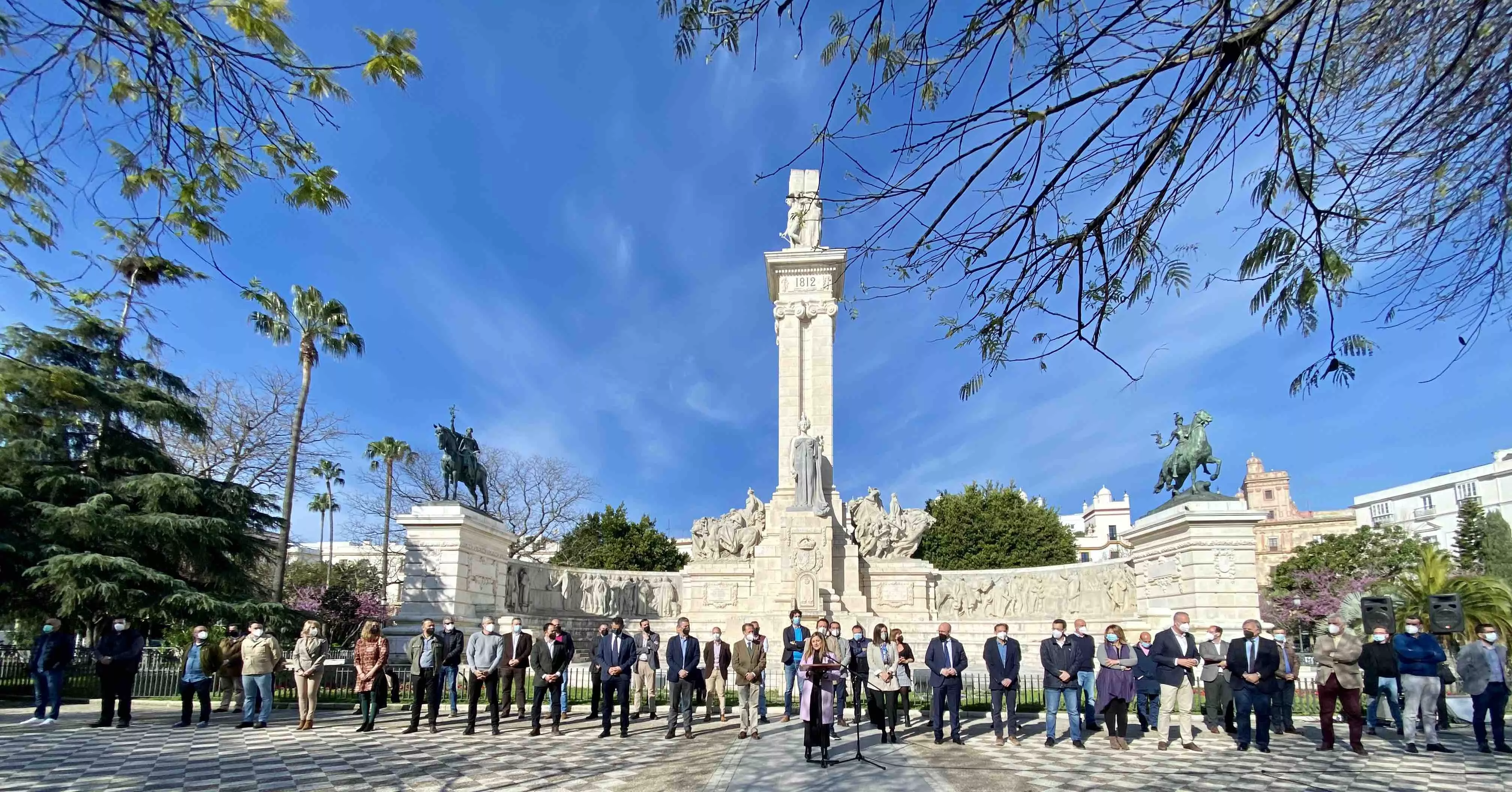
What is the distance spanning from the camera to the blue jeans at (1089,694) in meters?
9.39

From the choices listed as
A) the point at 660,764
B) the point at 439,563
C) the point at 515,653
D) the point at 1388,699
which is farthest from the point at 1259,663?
the point at 439,563

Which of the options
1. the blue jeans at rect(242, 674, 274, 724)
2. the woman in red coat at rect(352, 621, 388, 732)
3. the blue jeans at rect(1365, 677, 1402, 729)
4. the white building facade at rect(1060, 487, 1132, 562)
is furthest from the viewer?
the white building facade at rect(1060, 487, 1132, 562)

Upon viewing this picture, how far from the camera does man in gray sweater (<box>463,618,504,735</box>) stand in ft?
31.8

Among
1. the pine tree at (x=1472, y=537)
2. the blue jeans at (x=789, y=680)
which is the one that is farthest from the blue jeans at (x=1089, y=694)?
the pine tree at (x=1472, y=537)

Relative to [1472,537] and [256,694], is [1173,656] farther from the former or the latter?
[1472,537]

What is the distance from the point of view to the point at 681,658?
32.6ft

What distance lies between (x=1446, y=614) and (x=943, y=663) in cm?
744

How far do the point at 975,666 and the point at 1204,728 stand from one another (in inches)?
346

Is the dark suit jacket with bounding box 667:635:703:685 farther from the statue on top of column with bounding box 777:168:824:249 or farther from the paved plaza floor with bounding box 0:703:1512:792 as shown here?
the statue on top of column with bounding box 777:168:824:249

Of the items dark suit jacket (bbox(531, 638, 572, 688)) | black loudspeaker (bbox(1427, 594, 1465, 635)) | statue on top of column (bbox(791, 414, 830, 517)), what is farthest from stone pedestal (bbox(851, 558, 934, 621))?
dark suit jacket (bbox(531, 638, 572, 688))

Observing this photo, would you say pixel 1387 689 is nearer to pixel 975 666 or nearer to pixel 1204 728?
pixel 1204 728

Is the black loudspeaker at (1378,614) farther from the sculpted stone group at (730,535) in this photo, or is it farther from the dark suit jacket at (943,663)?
the sculpted stone group at (730,535)

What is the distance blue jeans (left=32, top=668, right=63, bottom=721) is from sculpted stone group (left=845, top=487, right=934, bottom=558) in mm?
16425

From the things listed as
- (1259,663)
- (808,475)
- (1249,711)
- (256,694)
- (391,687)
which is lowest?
(391,687)
